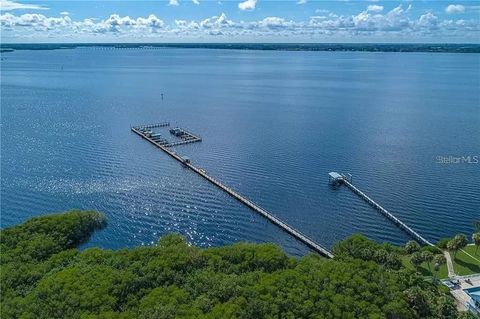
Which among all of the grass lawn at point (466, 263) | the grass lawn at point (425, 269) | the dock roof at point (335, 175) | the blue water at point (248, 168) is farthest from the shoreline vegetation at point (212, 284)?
the dock roof at point (335, 175)

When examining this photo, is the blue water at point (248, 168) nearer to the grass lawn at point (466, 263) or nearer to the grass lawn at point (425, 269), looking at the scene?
the grass lawn at point (466, 263)

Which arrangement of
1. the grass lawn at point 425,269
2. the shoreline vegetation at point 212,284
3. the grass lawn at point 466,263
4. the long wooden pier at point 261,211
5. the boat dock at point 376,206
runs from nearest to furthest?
1. the shoreline vegetation at point 212,284
2. the grass lawn at point 425,269
3. the grass lawn at point 466,263
4. the long wooden pier at point 261,211
5. the boat dock at point 376,206

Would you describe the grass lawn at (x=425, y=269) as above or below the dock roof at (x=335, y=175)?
below

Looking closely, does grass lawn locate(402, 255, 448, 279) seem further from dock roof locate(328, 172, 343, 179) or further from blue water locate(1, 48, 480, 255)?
dock roof locate(328, 172, 343, 179)

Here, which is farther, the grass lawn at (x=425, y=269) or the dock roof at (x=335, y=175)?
the dock roof at (x=335, y=175)

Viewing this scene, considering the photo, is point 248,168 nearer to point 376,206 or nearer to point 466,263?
point 376,206

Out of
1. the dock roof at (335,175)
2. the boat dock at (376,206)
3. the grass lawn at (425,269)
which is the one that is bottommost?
the grass lawn at (425,269)
